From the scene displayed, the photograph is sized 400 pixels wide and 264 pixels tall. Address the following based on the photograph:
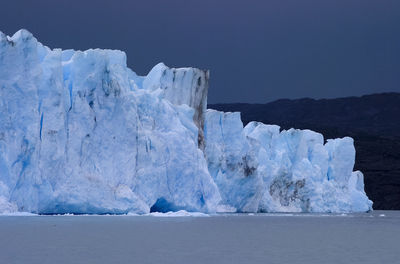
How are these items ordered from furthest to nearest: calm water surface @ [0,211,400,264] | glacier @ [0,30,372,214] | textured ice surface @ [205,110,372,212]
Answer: textured ice surface @ [205,110,372,212] → glacier @ [0,30,372,214] → calm water surface @ [0,211,400,264]

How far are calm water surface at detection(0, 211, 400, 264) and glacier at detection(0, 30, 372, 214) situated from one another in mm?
3137

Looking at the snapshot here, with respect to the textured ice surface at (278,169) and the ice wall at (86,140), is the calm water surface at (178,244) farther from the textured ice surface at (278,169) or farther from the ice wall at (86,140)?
the textured ice surface at (278,169)

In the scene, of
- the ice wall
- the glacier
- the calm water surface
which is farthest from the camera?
the glacier

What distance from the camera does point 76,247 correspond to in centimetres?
1870

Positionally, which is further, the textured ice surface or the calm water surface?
the textured ice surface

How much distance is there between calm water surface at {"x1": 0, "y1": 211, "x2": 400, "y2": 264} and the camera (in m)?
16.9

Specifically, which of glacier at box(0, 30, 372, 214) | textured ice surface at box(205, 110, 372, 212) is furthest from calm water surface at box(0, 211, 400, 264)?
textured ice surface at box(205, 110, 372, 212)

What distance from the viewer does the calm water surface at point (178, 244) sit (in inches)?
666

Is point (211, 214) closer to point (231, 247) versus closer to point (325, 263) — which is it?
point (231, 247)

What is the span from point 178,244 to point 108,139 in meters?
13.9

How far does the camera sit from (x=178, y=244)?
20625 mm

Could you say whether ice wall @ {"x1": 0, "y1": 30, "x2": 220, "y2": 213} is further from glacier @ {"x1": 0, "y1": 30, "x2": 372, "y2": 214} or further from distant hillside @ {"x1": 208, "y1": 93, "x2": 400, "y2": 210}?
distant hillside @ {"x1": 208, "y1": 93, "x2": 400, "y2": 210}

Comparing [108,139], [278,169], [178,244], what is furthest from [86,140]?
[278,169]

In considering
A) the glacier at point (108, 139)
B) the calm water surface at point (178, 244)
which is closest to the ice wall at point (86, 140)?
the glacier at point (108, 139)
